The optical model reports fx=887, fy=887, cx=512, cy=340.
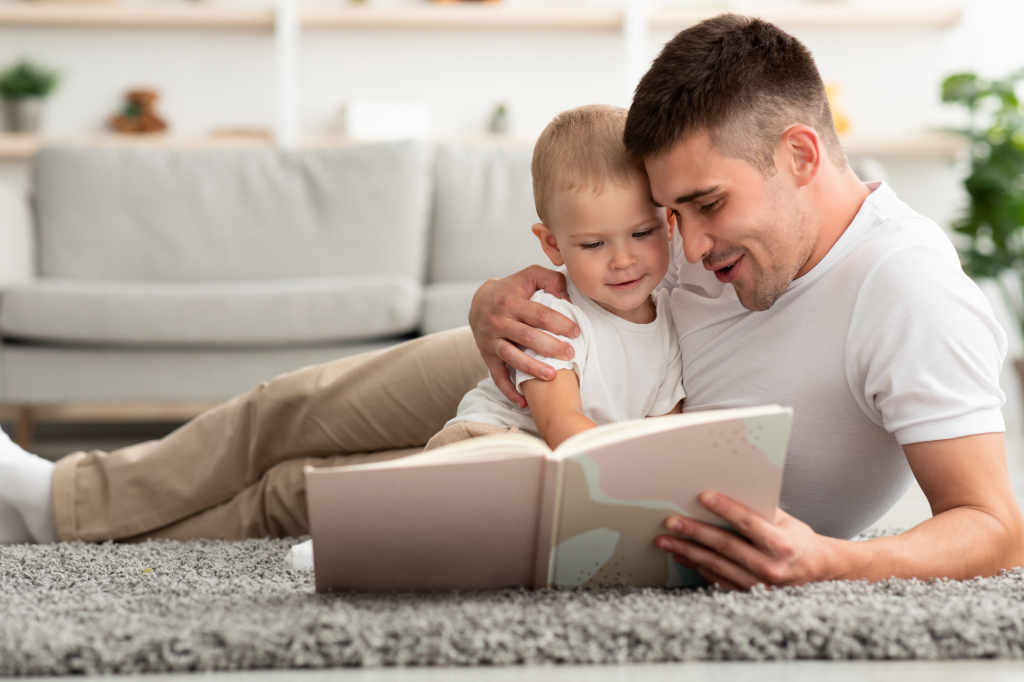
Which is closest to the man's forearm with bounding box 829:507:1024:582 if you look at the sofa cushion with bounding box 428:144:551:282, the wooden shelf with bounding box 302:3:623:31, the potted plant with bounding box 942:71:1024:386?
the sofa cushion with bounding box 428:144:551:282

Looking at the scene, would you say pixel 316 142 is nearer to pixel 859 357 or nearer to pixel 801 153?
pixel 801 153

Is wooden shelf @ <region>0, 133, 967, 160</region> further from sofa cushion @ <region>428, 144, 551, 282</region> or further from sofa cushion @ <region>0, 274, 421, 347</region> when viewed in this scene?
sofa cushion @ <region>0, 274, 421, 347</region>

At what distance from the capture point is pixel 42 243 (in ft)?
9.55

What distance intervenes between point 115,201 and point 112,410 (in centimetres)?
80

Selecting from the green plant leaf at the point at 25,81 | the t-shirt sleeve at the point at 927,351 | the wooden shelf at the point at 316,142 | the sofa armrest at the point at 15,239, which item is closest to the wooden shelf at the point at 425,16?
the green plant leaf at the point at 25,81

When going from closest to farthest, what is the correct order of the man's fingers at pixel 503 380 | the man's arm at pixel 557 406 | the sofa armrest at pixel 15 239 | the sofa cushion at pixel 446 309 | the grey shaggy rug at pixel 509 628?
the grey shaggy rug at pixel 509 628 → the man's arm at pixel 557 406 → the man's fingers at pixel 503 380 → the sofa cushion at pixel 446 309 → the sofa armrest at pixel 15 239

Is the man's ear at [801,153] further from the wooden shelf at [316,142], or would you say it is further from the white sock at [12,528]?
the wooden shelf at [316,142]

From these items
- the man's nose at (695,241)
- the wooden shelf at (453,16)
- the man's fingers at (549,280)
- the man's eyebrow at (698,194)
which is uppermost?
the wooden shelf at (453,16)

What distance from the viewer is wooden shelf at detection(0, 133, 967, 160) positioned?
388cm

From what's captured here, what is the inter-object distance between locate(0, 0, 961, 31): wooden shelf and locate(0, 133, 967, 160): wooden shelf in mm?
528

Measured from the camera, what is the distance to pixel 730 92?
3.30ft

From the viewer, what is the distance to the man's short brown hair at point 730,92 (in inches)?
39.4

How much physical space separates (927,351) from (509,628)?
511 mm

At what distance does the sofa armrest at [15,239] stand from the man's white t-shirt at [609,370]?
6.91 feet
